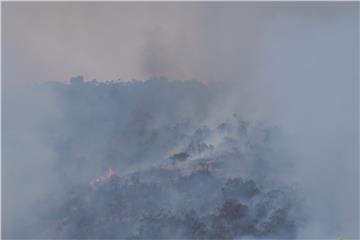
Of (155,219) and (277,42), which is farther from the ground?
(277,42)

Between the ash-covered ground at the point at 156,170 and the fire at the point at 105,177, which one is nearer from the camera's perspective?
the ash-covered ground at the point at 156,170

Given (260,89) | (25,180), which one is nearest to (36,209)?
(25,180)

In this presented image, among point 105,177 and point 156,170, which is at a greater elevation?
point 156,170

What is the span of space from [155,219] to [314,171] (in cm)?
584

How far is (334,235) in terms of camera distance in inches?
833

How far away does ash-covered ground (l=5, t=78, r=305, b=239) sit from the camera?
22.0m

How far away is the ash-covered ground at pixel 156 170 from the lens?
21969mm

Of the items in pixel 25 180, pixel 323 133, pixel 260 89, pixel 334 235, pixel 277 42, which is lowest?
pixel 334 235

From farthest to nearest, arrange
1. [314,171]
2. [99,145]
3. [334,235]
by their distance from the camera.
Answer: [99,145]
[314,171]
[334,235]

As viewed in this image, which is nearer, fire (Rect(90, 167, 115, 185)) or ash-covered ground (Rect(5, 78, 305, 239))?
ash-covered ground (Rect(5, 78, 305, 239))

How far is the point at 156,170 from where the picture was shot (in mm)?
23500

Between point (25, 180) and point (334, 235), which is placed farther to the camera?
point (25, 180)

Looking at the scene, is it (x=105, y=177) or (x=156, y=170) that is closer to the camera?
(x=156, y=170)

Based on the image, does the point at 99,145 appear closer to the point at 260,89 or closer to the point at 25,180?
the point at 25,180
